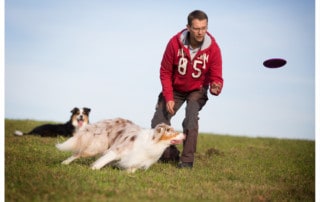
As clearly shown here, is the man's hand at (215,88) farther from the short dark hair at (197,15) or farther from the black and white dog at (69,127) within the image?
the black and white dog at (69,127)

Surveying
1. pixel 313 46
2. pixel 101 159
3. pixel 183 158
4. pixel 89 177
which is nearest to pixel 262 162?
pixel 183 158

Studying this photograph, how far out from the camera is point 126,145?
6391 mm

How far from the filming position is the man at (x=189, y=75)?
Result: 692cm

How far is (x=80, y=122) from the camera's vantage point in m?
11.9

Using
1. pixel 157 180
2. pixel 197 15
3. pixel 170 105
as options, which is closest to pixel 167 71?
pixel 170 105

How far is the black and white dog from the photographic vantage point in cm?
1173

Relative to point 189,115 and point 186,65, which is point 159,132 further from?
point 186,65

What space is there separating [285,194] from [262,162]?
3.20 m

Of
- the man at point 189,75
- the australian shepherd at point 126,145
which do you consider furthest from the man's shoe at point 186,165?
the australian shepherd at point 126,145

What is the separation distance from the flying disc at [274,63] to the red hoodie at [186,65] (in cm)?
68

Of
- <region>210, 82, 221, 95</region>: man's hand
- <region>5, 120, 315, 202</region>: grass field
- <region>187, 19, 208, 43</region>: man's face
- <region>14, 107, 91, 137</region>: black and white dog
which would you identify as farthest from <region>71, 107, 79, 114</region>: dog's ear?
<region>187, 19, 208, 43</region>: man's face

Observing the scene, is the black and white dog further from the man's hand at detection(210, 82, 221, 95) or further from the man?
the man's hand at detection(210, 82, 221, 95)

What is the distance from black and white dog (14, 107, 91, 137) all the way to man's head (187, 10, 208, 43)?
5.62m

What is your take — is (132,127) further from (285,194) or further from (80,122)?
(80,122)
